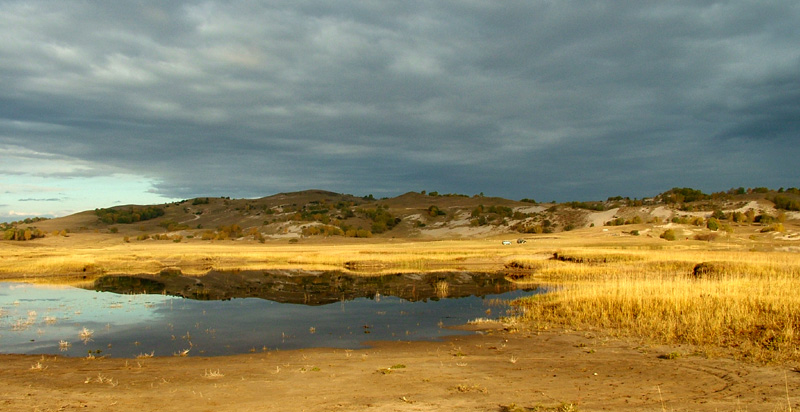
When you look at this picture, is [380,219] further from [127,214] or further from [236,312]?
[236,312]

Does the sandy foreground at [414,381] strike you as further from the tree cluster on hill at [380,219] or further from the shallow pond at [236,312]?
the tree cluster on hill at [380,219]

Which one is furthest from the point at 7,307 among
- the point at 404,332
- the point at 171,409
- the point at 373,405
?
the point at 373,405

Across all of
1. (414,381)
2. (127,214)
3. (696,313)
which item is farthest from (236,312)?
(127,214)

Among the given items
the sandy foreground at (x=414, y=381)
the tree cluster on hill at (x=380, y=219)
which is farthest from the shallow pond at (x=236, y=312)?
→ the tree cluster on hill at (x=380, y=219)

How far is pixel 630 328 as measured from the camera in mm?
16719

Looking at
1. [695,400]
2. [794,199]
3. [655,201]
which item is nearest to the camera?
[695,400]

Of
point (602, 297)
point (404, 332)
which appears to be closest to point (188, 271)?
point (404, 332)

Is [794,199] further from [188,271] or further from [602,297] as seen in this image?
[188,271]

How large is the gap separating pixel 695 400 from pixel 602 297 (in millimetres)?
11419

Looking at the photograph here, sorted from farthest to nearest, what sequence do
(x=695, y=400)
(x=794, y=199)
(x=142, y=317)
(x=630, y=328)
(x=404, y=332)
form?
(x=794, y=199)
(x=142, y=317)
(x=404, y=332)
(x=630, y=328)
(x=695, y=400)

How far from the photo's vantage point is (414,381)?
11023mm

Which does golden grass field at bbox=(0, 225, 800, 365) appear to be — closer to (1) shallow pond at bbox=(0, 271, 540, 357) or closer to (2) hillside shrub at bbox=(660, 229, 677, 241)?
(2) hillside shrub at bbox=(660, 229, 677, 241)

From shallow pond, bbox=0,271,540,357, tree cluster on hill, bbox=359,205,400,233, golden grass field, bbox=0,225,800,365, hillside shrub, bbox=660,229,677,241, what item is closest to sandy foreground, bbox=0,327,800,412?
golden grass field, bbox=0,225,800,365

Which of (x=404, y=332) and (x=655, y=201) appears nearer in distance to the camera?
(x=404, y=332)
